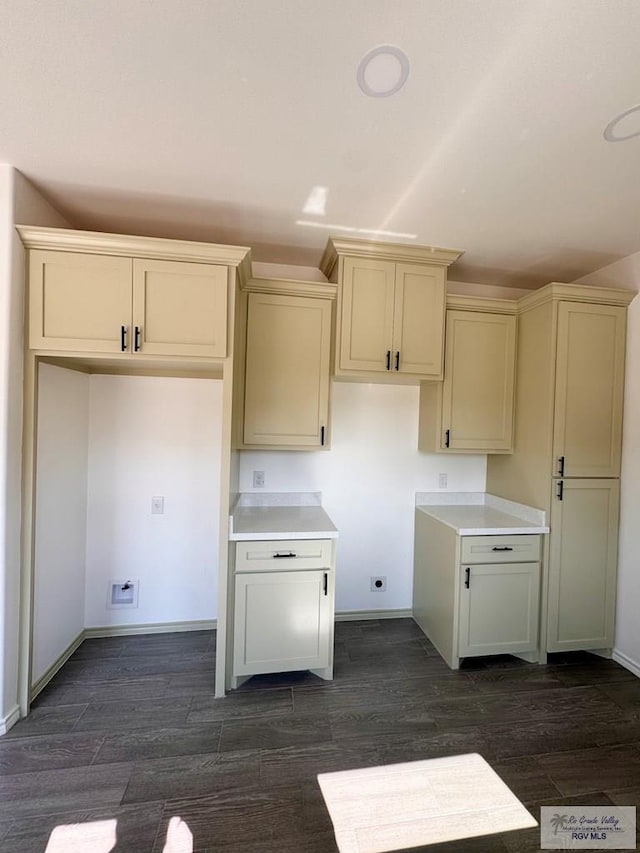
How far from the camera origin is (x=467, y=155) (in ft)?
5.28

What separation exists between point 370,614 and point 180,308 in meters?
2.56

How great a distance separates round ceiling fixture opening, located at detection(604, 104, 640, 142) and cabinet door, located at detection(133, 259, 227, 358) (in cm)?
176

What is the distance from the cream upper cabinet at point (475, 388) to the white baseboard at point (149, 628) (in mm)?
2104

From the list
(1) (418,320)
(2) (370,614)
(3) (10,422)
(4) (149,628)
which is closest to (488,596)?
(2) (370,614)

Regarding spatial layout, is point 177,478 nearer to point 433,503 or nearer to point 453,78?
point 433,503

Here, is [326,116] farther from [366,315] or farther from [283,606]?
[283,606]

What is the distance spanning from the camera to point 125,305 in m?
1.94

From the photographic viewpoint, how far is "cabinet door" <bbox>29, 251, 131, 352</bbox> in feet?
6.14

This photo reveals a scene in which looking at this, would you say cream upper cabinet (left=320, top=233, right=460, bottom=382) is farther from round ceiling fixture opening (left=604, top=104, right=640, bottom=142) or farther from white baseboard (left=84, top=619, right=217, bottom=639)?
white baseboard (left=84, top=619, right=217, bottom=639)

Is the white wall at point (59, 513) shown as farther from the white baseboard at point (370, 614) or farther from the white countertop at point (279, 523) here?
the white baseboard at point (370, 614)

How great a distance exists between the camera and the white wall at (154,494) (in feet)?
8.51

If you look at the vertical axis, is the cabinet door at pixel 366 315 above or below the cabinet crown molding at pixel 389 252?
below

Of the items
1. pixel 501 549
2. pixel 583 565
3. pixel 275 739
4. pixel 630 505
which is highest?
pixel 630 505

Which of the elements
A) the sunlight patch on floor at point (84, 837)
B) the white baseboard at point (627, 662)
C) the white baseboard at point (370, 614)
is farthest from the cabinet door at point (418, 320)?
the sunlight patch on floor at point (84, 837)
